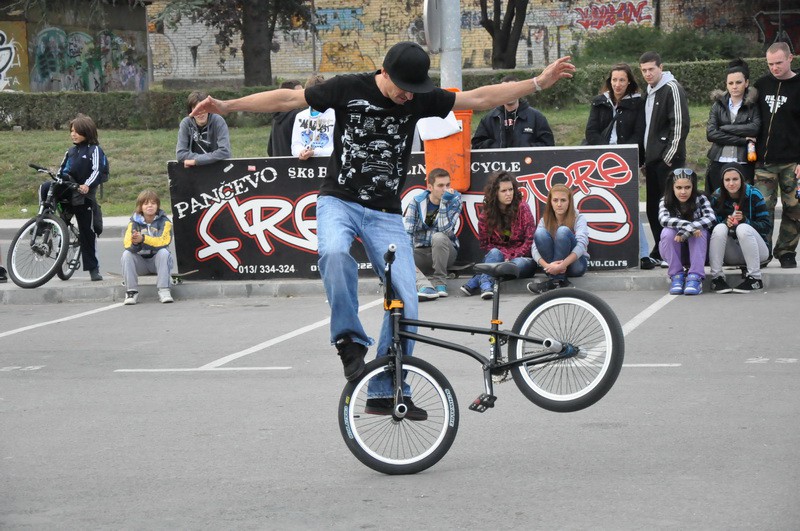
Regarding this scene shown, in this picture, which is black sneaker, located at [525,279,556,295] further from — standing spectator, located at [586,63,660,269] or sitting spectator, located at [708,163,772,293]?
sitting spectator, located at [708,163,772,293]

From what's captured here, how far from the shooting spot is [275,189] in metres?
12.3

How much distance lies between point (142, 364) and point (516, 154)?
15.7 feet

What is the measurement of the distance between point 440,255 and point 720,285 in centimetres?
256

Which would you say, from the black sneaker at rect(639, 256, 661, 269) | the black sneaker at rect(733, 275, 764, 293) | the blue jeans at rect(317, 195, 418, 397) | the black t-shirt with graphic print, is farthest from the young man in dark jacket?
the blue jeans at rect(317, 195, 418, 397)

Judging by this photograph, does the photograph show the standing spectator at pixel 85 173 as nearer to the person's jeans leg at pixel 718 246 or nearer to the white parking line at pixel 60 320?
the white parking line at pixel 60 320

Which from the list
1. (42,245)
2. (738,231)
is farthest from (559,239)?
(42,245)

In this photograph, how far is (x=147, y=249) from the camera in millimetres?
11969

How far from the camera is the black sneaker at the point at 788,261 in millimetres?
11609

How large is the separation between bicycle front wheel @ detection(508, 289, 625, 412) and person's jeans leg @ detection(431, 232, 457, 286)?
5.56m

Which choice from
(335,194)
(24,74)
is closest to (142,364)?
(335,194)

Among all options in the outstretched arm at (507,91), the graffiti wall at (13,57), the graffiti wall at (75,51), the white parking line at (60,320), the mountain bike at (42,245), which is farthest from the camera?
the graffiti wall at (75,51)

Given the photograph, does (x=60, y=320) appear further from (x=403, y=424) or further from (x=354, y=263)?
(x=403, y=424)

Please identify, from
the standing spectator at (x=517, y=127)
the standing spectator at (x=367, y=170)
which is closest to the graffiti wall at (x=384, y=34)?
the standing spectator at (x=517, y=127)

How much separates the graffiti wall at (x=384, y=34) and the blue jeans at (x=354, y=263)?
36338 mm
